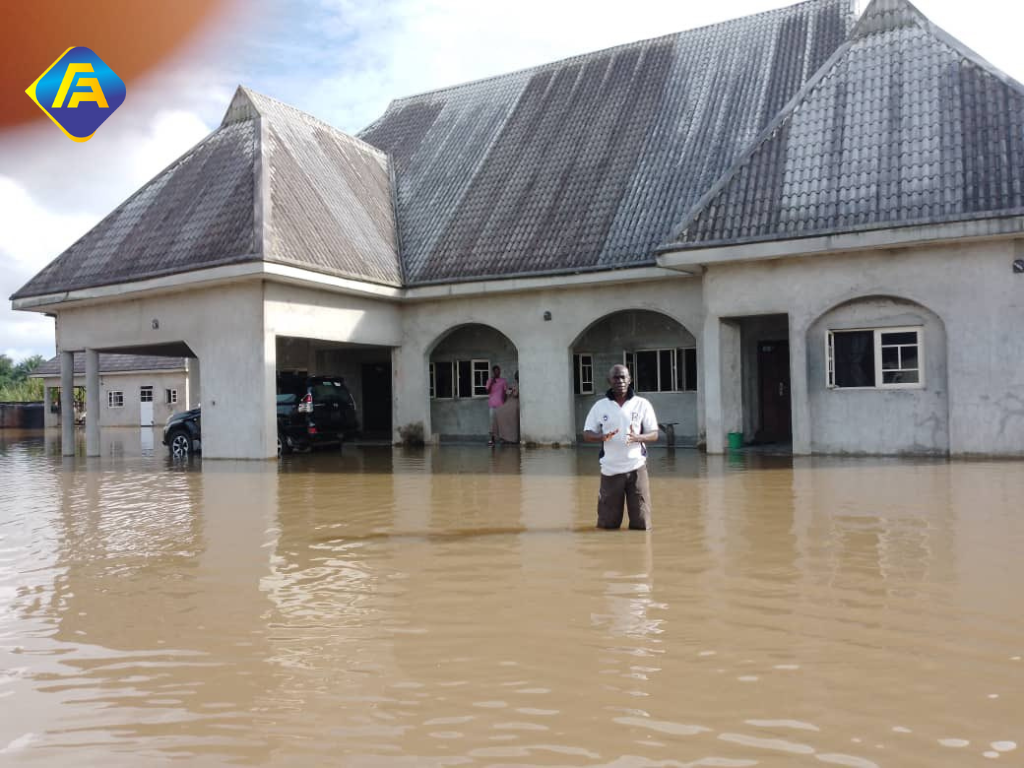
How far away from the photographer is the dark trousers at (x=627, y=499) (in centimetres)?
827

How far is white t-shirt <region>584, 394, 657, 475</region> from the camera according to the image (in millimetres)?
8297

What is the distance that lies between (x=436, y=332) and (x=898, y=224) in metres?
10.5

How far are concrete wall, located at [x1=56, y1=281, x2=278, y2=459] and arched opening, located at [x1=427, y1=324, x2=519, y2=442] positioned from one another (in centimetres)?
533

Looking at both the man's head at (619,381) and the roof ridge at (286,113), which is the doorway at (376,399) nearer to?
the roof ridge at (286,113)

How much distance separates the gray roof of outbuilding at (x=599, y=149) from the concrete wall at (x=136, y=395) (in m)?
20.6

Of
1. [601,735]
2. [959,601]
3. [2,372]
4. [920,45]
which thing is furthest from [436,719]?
[2,372]

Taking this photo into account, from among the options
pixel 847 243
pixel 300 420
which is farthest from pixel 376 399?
pixel 847 243

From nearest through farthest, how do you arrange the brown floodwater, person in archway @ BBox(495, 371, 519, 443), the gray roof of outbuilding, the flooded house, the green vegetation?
the brown floodwater
the flooded house
the gray roof of outbuilding
person in archway @ BBox(495, 371, 519, 443)
the green vegetation

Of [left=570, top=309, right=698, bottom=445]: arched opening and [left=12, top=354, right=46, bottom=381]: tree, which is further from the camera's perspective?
[left=12, top=354, right=46, bottom=381]: tree

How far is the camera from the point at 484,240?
20594 mm

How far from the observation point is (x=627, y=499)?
330 inches

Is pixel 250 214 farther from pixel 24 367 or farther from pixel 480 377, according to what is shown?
pixel 24 367

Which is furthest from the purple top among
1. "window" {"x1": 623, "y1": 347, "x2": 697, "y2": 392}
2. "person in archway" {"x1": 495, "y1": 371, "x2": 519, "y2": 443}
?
"window" {"x1": 623, "y1": 347, "x2": 697, "y2": 392}

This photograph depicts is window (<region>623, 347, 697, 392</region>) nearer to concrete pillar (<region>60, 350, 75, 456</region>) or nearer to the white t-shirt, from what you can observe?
the white t-shirt
